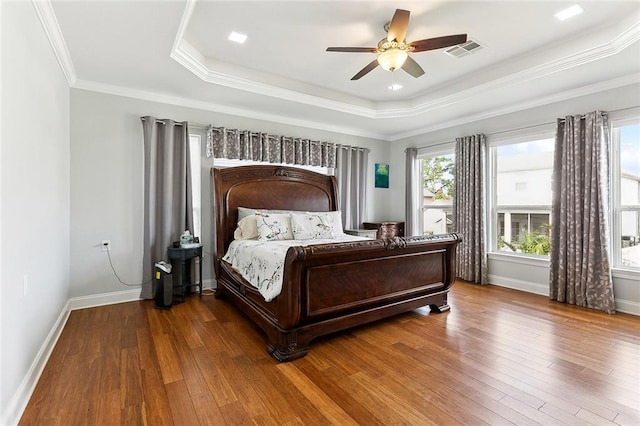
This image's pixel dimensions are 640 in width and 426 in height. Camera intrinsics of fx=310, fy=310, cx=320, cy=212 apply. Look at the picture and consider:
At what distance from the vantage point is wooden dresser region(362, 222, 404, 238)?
5.56m

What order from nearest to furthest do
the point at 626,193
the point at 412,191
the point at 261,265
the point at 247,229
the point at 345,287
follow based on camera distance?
the point at 345,287 < the point at 261,265 < the point at 626,193 < the point at 247,229 < the point at 412,191

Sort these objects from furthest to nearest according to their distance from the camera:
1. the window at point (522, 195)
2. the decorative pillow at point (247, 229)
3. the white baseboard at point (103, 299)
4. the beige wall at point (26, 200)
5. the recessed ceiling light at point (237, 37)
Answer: the window at point (522, 195)
the decorative pillow at point (247, 229)
the white baseboard at point (103, 299)
the recessed ceiling light at point (237, 37)
the beige wall at point (26, 200)

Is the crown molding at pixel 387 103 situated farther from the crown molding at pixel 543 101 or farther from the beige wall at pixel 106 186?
the beige wall at pixel 106 186

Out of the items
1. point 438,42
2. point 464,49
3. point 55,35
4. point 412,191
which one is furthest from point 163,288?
point 412,191

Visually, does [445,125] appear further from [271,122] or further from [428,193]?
[271,122]

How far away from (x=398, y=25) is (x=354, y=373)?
104 inches

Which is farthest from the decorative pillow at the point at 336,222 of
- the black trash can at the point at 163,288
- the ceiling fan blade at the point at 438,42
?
the ceiling fan blade at the point at 438,42

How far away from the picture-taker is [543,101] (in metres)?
4.08

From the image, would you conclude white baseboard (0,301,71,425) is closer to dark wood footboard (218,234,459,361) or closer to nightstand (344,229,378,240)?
dark wood footboard (218,234,459,361)

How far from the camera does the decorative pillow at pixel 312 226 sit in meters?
4.12

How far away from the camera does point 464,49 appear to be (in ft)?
10.7

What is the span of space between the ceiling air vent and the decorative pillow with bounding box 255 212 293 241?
272 centimetres

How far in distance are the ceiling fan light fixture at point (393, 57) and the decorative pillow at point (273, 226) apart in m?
2.24

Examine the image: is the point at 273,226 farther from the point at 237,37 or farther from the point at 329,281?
the point at 237,37
